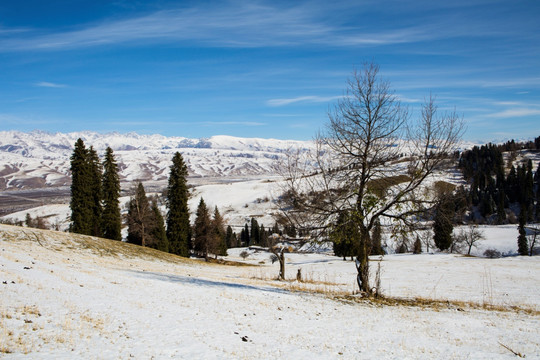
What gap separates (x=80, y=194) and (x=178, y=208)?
15626mm

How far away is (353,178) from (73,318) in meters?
12.5

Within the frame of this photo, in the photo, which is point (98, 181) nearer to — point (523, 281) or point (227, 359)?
point (227, 359)

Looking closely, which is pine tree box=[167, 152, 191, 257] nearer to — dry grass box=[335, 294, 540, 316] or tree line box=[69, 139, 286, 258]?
tree line box=[69, 139, 286, 258]

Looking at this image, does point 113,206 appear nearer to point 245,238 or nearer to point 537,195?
point 245,238

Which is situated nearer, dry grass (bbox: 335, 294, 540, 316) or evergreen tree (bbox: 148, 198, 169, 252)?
dry grass (bbox: 335, 294, 540, 316)

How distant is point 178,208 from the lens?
192 ft

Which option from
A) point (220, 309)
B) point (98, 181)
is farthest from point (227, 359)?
point (98, 181)

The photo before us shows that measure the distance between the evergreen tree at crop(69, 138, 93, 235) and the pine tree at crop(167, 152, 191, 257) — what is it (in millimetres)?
12779

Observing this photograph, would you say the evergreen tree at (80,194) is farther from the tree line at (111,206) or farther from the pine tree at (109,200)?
the pine tree at (109,200)

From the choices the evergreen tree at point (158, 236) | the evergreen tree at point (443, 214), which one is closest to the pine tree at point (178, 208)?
the evergreen tree at point (158, 236)

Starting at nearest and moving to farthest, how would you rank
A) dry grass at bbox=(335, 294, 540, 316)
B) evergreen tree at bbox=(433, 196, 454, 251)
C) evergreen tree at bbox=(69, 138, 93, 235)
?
evergreen tree at bbox=(433, 196, 454, 251) < dry grass at bbox=(335, 294, 540, 316) < evergreen tree at bbox=(69, 138, 93, 235)

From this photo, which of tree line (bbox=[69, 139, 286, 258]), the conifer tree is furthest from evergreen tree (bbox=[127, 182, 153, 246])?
the conifer tree

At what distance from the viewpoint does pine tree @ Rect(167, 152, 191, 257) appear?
5684 centimetres

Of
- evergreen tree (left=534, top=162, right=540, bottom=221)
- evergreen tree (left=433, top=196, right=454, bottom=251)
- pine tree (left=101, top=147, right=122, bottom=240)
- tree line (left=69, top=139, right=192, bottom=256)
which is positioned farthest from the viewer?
evergreen tree (left=534, top=162, right=540, bottom=221)
